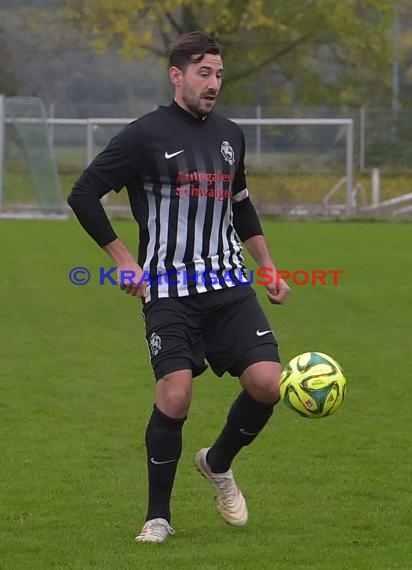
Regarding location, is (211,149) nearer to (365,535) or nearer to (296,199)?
(365,535)

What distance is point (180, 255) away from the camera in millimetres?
5793

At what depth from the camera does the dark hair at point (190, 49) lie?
5.73m

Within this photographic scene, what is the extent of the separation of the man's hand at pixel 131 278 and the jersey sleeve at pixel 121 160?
0.34 meters

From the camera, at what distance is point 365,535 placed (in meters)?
5.79

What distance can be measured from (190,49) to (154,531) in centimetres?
205

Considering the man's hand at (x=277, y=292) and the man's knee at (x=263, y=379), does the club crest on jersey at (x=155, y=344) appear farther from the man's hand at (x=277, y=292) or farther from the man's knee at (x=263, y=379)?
the man's hand at (x=277, y=292)

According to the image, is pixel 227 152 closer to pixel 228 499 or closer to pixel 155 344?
pixel 155 344

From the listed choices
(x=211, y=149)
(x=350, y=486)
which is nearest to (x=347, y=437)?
(x=350, y=486)

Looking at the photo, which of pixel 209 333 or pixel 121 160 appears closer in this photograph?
pixel 121 160

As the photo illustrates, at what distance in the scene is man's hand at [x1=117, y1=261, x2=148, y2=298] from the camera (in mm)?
5633

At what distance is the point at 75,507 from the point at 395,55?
37937 mm

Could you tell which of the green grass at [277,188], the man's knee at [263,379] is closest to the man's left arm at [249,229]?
the man's knee at [263,379]

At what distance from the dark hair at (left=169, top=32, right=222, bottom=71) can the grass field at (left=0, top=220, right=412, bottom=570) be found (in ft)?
6.69

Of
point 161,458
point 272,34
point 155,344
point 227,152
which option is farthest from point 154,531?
point 272,34
